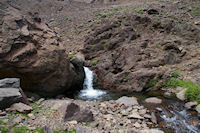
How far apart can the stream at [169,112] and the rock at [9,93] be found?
424 centimetres

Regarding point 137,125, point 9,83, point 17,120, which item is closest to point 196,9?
point 137,125

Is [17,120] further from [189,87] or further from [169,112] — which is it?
[189,87]

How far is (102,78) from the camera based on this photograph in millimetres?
11828

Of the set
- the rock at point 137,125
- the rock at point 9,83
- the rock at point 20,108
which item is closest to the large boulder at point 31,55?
the rock at point 9,83

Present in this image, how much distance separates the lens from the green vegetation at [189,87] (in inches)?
319

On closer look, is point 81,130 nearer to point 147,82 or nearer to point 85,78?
point 147,82

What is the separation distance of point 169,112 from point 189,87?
8.38 feet

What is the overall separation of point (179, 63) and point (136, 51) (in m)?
3.33

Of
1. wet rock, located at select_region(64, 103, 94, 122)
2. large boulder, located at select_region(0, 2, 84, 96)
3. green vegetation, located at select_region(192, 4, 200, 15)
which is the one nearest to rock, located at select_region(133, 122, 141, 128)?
wet rock, located at select_region(64, 103, 94, 122)

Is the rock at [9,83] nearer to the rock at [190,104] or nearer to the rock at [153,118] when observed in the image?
the rock at [153,118]

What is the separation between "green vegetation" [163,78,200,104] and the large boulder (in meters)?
6.20

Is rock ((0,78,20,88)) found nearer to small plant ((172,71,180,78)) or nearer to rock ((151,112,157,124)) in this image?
rock ((151,112,157,124))

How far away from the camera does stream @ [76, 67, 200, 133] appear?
238 inches

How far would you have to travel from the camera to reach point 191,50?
12.6 metres
